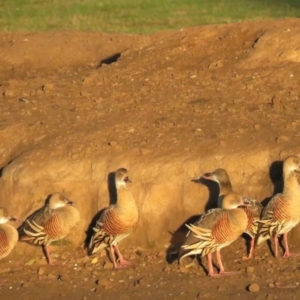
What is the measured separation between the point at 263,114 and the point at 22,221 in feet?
9.60

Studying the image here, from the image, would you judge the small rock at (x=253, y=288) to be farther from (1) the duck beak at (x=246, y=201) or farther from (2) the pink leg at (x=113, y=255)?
(2) the pink leg at (x=113, y=255)

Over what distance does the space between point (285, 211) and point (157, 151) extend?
1738 mm

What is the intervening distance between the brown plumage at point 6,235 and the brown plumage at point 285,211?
2470 millimetres

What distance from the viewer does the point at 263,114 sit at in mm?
11867

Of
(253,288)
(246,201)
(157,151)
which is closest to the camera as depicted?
(253,288)

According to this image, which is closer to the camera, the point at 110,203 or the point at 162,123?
the point at 110,203

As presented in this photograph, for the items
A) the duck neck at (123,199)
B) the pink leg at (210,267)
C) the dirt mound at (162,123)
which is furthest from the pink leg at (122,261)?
the pink leg at (210,267)

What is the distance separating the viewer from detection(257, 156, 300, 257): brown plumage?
1016 cm

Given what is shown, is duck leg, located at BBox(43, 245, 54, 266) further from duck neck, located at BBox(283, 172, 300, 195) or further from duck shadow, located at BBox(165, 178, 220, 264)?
duck neck, located at BBox(283, 172, 300, 195)

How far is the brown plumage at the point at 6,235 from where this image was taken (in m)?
10.6

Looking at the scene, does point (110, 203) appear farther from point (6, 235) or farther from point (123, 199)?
point (6, 235)

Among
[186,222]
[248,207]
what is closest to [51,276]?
[186,222]

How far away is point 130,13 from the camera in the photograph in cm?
2486

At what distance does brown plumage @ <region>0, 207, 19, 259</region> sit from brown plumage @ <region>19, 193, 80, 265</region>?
0.19 m
